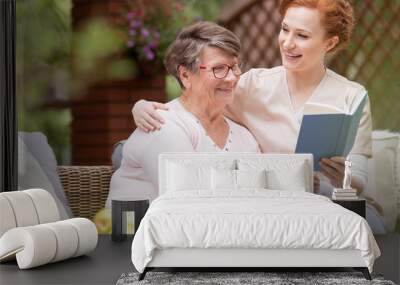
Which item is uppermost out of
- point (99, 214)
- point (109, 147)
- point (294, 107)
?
point (294, 107)

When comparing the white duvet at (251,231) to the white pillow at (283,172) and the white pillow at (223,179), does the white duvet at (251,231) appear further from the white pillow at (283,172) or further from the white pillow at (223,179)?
the white pillow at (283,172)

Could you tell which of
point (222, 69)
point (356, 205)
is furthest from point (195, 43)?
point (356, 205)

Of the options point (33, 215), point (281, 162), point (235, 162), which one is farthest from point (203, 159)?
point (33, 215)

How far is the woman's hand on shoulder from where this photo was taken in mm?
5965

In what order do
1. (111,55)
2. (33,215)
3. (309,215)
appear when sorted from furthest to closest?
(111,55) → (33,215) → (309,215)

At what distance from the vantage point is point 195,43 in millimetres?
5965

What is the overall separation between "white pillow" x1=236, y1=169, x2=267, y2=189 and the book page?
81 cm

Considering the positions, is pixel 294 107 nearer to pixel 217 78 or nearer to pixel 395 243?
pixel 217 78

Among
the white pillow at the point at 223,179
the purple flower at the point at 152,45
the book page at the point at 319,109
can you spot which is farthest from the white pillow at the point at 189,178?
the purple flower at the point at 152,45

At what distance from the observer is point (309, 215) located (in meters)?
4.24

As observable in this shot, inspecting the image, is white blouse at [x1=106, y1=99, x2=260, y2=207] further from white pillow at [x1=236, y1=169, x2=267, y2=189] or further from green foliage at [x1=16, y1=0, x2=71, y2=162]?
green foliage at [x1=16, y1=0, x2=71, y2=162]

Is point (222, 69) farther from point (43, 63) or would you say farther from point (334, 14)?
point (43, 63)

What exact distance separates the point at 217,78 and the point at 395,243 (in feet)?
6.66

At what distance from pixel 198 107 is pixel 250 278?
2056 millimetres
